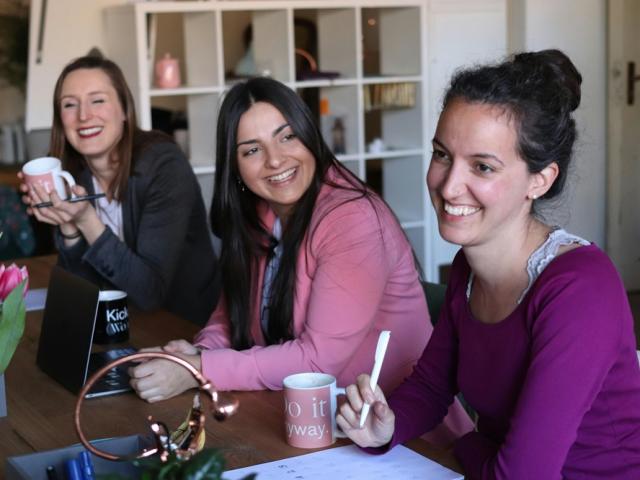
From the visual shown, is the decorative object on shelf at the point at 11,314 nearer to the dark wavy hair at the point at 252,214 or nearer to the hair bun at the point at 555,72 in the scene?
the dark wavy hair at the point at 252,214

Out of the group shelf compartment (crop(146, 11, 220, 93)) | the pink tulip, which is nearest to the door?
shelf compartment (crop(146, 11, 220, 93))

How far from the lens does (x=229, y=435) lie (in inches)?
59.4

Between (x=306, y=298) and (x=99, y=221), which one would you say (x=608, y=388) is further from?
(x=99, y=221)

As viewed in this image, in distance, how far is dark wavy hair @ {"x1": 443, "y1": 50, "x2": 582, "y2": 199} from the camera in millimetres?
1408

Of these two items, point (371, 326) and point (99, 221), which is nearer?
point (371, 326)

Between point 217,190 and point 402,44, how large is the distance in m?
2.93

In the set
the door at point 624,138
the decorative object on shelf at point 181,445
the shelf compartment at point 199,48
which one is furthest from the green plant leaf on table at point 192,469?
the door at point 624,138

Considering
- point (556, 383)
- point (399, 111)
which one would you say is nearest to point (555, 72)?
point (556, 383)

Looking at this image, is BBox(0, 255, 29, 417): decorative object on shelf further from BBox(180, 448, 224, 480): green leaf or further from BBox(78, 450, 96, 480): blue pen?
BBox(180, 448, 224, 480): green leaf

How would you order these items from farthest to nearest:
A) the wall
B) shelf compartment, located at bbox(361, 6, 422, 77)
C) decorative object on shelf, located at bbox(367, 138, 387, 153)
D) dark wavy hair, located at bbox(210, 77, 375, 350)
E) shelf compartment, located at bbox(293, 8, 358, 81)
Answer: the wall → decorative object on shelf, located at bbox(367, 138, 387, 153) → shelf compartment, located at bbox(361, 6, 422, 77) → shelf compartment, located at bbox(293, 8, 358, 81) → dark wavy hair, located at bbox(210, 77, 375, 350)

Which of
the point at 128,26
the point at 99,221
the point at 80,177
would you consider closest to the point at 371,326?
the point at 99,221

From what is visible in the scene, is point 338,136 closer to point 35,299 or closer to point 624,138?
point 624,138

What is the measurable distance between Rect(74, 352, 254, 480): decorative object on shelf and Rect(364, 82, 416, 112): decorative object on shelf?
12.0ft

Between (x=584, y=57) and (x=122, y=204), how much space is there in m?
3.21
